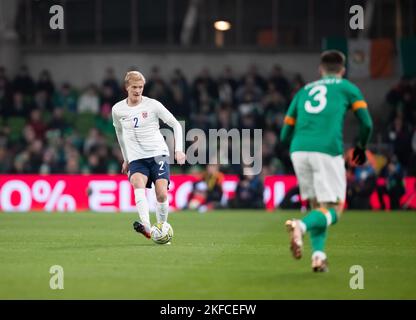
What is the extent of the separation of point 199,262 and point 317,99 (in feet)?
7.57

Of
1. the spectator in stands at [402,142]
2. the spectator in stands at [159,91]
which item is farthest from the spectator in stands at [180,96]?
the spectator in stands at [402,142]

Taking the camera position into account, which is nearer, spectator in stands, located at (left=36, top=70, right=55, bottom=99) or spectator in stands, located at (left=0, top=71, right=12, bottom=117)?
spectator in stands, located at (left=0, top=71, right=12, bottom=117)

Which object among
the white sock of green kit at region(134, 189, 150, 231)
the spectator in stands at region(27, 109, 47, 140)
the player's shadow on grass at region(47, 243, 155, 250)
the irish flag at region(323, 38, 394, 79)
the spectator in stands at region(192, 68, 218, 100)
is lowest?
the player's shadow on grass at region(47, 243, 155, 250)

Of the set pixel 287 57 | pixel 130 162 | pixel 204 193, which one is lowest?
pixel 204 193

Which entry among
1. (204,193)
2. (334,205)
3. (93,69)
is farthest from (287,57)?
(334,205)

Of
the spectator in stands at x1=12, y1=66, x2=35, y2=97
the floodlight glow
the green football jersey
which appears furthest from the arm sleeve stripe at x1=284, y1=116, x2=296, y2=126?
the floodlight glow

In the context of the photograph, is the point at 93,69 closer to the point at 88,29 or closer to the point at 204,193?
the point at 88,29

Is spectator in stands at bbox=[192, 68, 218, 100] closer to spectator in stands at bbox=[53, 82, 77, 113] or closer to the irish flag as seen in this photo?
the irish flag

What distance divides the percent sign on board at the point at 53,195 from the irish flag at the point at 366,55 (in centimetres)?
919

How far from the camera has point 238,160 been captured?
25.5 metres

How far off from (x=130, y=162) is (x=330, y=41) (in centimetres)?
1707

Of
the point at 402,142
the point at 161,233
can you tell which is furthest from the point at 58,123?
the point at 161,233

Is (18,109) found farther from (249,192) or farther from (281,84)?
(249,192)

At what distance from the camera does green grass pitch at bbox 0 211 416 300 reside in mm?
8773
